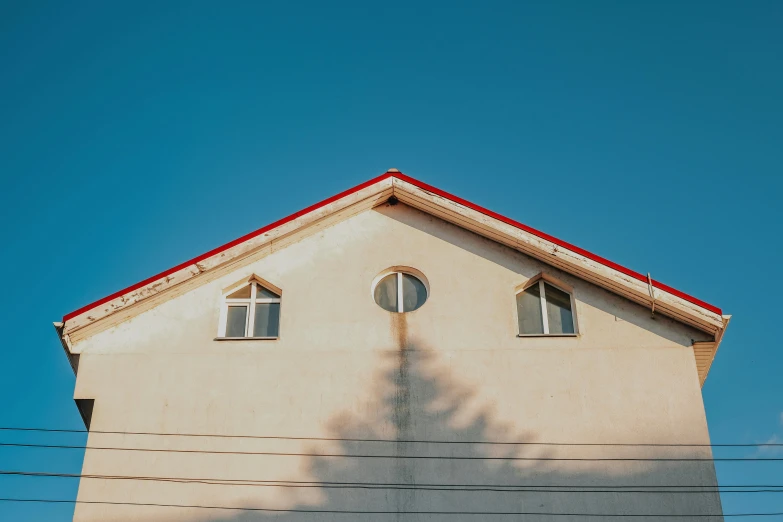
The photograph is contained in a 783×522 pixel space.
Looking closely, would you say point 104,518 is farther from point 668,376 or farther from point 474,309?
point 668,376

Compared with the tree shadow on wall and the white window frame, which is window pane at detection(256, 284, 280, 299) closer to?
the white window frame

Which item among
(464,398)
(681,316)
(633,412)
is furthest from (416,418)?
(681,316)

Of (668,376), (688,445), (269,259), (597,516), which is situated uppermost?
(269,259)

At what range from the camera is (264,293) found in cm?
1870

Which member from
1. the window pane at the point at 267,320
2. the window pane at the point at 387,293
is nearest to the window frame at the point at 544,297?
the window pane at the point at 387,293

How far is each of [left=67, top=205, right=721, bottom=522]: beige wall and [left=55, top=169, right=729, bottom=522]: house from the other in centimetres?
3

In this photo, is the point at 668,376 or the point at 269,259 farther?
the point at 269,259

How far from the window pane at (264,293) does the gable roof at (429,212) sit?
2.30 feet

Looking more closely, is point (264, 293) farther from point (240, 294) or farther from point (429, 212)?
point (429, 212)

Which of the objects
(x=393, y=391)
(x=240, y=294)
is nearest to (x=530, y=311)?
(x=393, y=391)

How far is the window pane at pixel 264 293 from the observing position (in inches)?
733

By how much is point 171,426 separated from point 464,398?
5.01 metres

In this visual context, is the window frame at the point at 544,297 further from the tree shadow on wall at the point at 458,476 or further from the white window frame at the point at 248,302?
the white window frame at the point at 248,302

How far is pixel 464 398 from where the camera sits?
17.2m
